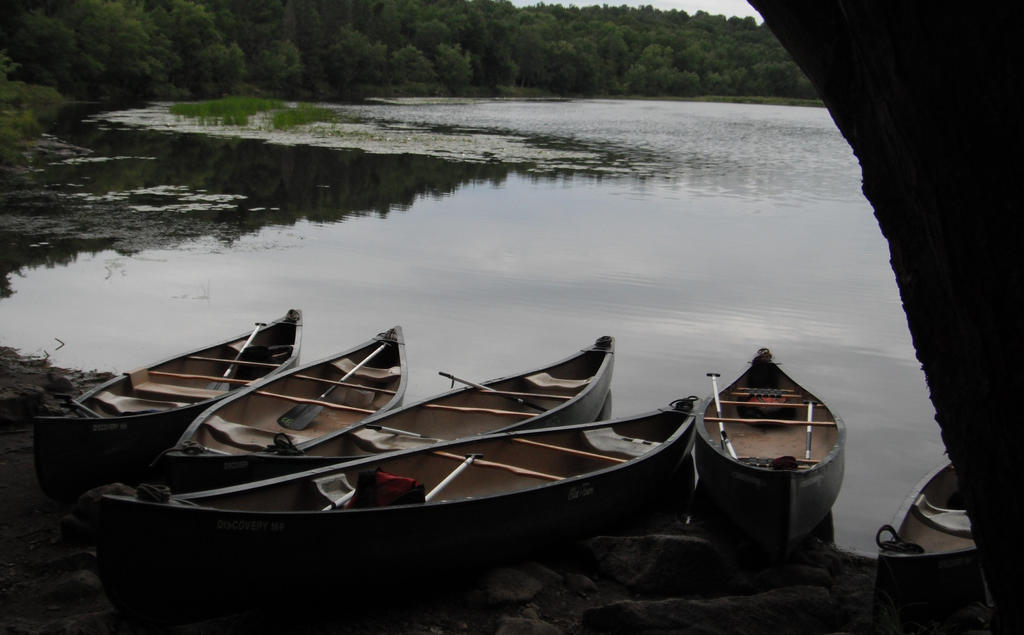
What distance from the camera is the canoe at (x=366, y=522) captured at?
4.73m

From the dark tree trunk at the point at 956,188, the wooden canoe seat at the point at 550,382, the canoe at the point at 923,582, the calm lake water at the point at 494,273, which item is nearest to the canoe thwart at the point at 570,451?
the wooden canoe seat at the point at 550,382

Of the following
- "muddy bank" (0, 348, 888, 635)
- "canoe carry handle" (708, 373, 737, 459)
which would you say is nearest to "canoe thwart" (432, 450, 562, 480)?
"muddy bank" (0, 348, 888, 635)

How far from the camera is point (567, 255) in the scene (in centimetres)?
1675

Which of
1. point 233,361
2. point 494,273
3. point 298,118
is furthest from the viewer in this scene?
point 298,118

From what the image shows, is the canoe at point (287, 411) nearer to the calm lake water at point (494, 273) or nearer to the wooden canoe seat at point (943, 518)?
the calm lake water at point (494, 273)

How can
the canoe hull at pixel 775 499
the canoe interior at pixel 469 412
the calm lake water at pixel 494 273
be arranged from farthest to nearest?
the calm lake water at pixel 494 273, the canoe interior at pixel 469 412, the canoe hull at pixel 775 499

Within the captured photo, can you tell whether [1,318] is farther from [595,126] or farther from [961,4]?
[595,126]

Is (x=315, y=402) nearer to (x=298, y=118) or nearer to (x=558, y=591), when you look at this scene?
(x=558, y=591)

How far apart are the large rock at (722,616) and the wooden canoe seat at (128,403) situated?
412 cm

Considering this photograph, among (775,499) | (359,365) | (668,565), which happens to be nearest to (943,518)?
(775,499)

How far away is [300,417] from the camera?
7805mm

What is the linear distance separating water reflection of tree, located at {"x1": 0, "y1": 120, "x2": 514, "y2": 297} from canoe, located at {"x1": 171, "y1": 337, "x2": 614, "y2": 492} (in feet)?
25.3

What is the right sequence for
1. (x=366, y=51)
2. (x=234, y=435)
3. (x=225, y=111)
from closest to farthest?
(x=234, y=435) < (x=225, y=111) < (x=366, y=51)

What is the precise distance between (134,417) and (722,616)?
178 inches
